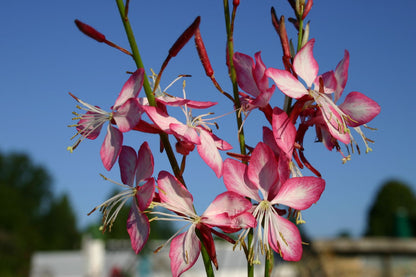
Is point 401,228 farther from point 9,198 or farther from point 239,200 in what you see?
point 9,198

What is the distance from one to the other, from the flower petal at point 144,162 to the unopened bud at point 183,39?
0.16 meters

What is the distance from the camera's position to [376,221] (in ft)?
93.3

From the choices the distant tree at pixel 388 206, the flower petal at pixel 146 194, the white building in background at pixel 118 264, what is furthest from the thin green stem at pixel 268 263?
the distant tree at pixel 388 206

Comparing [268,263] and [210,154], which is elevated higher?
[210,154]

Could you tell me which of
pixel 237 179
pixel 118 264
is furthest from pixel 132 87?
pixel 118 264

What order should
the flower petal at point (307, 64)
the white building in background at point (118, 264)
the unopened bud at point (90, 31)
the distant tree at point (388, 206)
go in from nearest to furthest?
the unopened bud at point (90, 31), the flower petal at point (307, 64), the white building in background at point (118, 264), the distant tree at point (388, 206)

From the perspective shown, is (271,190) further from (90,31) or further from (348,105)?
(90,31)

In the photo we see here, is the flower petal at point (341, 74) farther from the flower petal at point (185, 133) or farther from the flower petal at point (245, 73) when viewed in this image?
the flower petal at point (185, 133)

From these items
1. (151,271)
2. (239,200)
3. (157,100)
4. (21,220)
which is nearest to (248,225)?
(239,200)

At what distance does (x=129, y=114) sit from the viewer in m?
0.75

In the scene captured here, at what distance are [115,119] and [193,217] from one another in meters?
0.21

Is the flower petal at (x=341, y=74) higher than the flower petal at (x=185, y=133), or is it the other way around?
the flower petal at (x=341, y=74)

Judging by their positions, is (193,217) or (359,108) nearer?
(193,217)

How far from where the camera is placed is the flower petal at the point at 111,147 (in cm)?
77
